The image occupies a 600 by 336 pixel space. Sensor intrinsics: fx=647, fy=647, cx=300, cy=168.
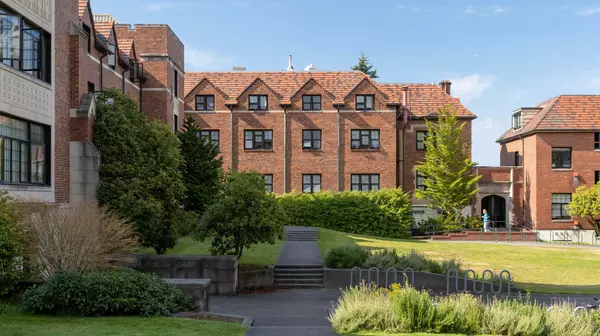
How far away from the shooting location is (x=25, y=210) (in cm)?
1656

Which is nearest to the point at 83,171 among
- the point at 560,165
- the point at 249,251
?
the point at 249,251

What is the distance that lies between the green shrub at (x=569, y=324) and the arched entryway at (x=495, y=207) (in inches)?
1560

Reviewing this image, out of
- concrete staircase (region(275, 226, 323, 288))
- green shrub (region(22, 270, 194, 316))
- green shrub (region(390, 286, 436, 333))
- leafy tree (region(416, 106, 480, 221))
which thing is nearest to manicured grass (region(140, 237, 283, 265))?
concrete staircase (region(275, 226, 323, 288))

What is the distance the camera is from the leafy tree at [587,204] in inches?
1795

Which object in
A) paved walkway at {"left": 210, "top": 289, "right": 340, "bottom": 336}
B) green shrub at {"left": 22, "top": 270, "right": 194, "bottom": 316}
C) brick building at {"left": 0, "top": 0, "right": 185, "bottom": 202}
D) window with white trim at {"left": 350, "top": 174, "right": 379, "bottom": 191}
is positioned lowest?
paved walkway at {"left": 210, "top": 289, "right": 340, "bottom": 336}

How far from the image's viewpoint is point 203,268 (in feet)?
74.4

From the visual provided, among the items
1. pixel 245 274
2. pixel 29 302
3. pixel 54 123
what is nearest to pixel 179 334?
pixel 29 302

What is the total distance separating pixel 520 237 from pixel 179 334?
3888 cm

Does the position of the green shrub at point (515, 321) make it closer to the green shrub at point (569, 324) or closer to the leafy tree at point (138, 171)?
the green shrub at point (569, 324)

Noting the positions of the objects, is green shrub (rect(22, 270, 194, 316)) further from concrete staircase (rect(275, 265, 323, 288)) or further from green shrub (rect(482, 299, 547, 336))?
concrete staircase (rect(275, 265, 323, 288))

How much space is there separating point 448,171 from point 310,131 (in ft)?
35.6

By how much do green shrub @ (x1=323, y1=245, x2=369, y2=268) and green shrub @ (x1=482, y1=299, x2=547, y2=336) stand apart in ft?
36.0

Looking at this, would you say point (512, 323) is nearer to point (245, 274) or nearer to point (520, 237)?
point (245, 274)

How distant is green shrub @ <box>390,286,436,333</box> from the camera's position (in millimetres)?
13508
